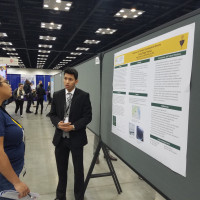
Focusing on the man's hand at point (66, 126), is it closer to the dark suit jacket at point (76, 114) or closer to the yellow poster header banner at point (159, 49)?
the dark suit jacket at point (76, 114)

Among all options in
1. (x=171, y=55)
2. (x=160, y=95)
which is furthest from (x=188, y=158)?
(x=171, y=55)

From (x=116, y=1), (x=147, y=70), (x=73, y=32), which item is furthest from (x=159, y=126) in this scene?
(x=73, y=32)

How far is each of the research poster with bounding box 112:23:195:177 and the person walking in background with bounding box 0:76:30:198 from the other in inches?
35.3

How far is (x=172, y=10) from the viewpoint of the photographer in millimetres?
6773

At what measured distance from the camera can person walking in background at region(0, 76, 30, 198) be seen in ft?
4.19

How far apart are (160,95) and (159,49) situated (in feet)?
0.98

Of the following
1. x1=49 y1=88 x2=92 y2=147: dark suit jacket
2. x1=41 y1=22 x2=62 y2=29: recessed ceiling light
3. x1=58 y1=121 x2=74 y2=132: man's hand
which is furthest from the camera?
x1=41 y1=22 x2=62 y2=29: recessed ceiling light

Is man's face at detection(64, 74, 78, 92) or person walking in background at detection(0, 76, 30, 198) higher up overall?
man's face at detection(64, 74, 78, 92)

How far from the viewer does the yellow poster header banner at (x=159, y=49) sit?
A: 110 cm

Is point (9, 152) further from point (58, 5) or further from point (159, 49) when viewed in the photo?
point (58, 5)

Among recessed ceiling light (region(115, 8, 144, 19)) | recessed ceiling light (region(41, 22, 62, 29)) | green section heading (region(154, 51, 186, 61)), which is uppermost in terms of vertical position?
recessed ceiling light (region(115, 8, 144, 19))

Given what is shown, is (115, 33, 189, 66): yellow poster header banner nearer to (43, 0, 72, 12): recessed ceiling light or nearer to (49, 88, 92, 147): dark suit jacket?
(49, 88, 92, 147): dark suit jacket

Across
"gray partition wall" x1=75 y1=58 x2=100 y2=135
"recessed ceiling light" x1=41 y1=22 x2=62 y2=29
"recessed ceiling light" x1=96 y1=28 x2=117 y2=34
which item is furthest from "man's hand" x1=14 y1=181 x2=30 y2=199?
"recessed ceiling light" x1=96 y1=28 x2=117 y2=34

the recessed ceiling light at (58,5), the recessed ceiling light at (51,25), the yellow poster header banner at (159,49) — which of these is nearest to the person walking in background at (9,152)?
the yellow poster header banner at (159,49)
